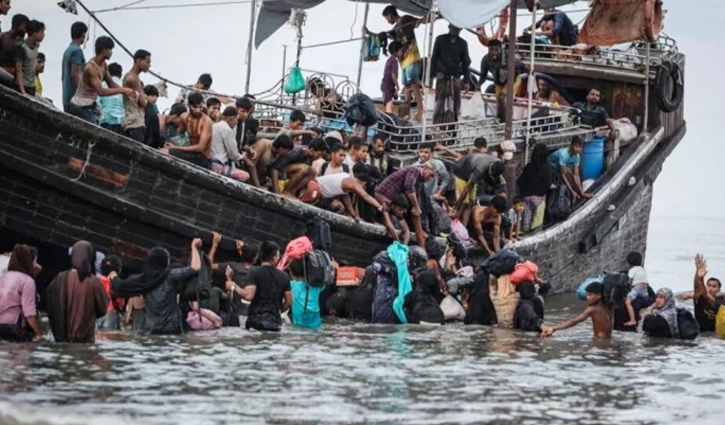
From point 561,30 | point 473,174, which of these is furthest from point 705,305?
point 561,30

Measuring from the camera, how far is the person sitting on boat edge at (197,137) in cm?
1733

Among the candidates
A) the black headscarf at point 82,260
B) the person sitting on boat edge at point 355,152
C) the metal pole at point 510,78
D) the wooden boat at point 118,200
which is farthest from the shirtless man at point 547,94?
the black headscarf at point 82,260

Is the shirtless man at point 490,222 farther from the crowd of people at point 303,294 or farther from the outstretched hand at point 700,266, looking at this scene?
the outstretched hand at point 700,266

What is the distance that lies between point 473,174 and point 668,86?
5.56 m

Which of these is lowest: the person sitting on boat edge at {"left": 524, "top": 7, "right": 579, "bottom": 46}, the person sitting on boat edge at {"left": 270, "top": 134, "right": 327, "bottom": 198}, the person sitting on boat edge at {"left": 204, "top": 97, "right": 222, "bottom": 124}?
the person sitting on boat edge at {"left": 270, "top": 134, "right": 327, "bottom": 198}

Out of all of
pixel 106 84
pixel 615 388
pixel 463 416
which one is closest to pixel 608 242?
pixel 106 84

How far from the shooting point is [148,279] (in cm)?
1480

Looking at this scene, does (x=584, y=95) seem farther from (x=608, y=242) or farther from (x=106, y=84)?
(x=106, y=84)

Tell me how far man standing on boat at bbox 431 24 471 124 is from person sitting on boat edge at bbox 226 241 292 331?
20.4ft

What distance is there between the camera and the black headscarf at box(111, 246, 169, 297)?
48.5 ft

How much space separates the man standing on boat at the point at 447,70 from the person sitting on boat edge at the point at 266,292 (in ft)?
20.4

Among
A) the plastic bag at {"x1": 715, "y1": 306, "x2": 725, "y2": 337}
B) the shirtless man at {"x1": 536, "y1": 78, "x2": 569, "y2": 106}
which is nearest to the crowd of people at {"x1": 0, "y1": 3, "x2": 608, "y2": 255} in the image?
the shirtless man at {"x1": 536, "y1": 78, "x2": 569, "y2": 106}

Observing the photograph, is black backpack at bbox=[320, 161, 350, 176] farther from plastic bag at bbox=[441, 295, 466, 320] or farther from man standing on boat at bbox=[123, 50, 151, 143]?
man standing on boat at bbox=[123, 50, 151, 143]

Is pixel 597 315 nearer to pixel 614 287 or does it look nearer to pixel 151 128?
pixel 614 287
